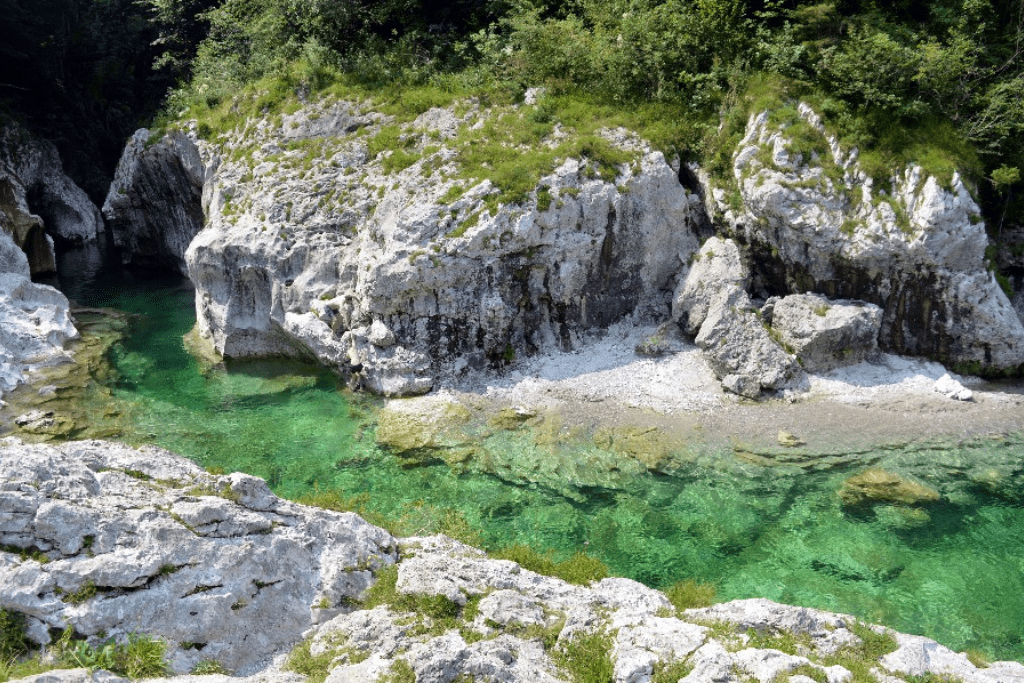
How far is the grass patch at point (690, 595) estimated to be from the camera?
34.7ft

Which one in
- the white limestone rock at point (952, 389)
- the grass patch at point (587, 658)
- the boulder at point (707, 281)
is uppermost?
the boulder at point (707, 281)

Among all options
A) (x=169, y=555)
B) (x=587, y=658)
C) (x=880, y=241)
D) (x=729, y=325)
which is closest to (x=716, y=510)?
(x=587, y=658)

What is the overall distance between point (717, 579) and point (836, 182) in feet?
41.5

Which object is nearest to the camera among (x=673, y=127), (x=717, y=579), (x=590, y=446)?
(x=717, y=579)

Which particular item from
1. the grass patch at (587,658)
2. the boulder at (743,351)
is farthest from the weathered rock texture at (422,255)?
the grass patch at (587,658)

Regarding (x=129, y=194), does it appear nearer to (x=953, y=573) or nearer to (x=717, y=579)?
(x=717, y=579)

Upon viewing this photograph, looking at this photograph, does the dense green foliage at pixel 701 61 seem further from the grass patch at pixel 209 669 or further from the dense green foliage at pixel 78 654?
the dense green foliage at pixel 78 654

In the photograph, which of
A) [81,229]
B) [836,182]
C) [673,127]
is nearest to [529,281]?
[673,127]

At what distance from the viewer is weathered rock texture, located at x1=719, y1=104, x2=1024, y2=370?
18.2 m

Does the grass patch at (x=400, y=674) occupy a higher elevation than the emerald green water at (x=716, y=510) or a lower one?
higher

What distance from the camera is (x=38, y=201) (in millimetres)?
37438

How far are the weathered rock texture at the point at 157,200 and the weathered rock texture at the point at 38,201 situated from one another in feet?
10.8

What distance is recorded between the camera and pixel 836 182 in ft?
62.7

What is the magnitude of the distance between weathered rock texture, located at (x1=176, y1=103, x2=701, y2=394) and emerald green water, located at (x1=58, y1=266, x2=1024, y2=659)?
244 centimetres
